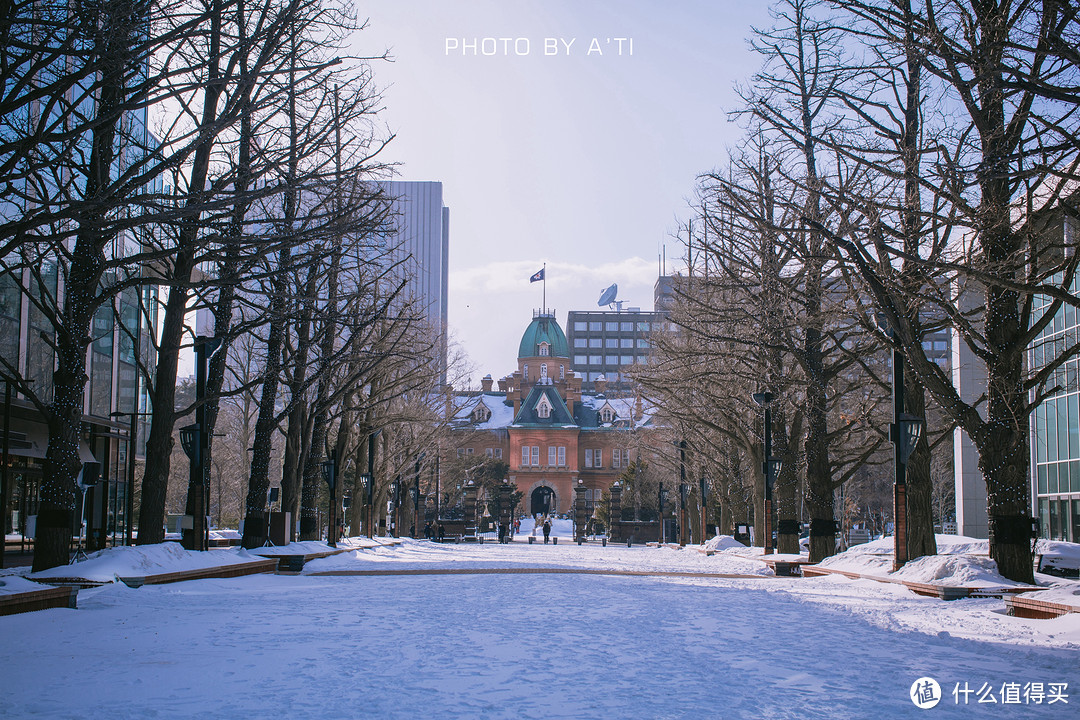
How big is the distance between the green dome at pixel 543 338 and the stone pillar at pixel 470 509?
49.6 meters

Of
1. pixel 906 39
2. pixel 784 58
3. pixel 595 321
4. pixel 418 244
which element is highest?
pixel 418 244

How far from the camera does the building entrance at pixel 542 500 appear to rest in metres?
108

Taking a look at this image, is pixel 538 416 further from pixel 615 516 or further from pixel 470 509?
pixel 615 516

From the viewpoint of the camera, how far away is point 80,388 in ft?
44.0

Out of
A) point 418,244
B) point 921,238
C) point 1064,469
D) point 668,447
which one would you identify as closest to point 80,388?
point 921,238

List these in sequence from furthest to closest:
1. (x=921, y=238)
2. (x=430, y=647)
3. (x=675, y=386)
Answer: (x=675, y=386), (x=921, y=238), (x=430, y=647)

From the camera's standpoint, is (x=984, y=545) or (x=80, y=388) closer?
(x=80, y=388)

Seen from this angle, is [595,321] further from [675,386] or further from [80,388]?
[80,388]

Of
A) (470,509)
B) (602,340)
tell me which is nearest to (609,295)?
(602,340)

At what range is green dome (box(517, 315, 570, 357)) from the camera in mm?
118938

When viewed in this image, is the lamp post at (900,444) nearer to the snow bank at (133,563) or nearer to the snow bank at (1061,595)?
the snow bank at (1061,595)

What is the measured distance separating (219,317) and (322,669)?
44.3 ft

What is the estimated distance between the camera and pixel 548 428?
349 ft

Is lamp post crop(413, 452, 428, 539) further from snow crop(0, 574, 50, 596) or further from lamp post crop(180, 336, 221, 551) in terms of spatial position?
snow crop(0, 574, 50, 596)
